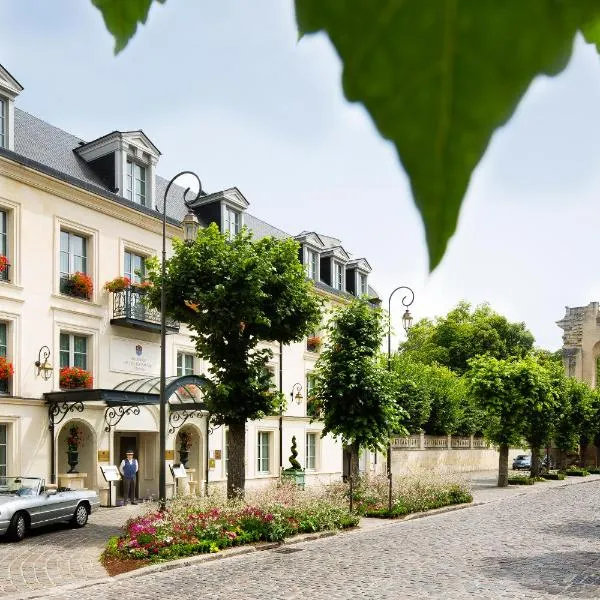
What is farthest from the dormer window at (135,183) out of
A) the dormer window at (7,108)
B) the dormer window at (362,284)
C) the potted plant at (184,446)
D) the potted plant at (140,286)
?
the dormer window at (362,284)

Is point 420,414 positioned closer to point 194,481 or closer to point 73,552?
point 194,481

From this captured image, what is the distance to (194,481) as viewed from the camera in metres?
28.3

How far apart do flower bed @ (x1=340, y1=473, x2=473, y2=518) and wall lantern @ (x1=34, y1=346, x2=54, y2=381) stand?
359 inches

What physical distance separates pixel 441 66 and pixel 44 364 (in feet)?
76.5

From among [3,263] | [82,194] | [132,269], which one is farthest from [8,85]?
[132,269]

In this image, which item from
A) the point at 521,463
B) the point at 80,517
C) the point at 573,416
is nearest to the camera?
the point at 80,517

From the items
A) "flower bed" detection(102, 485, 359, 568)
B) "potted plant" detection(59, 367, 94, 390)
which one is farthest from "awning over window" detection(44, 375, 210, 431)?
"flower bed" detection(102, 485, 359, 568)

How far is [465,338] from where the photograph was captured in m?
66.2

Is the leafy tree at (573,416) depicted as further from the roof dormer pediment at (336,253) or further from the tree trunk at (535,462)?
the roof dormer pediment at (336,253)

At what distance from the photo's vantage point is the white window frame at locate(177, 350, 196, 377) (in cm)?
2853

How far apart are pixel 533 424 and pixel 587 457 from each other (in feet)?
57.8

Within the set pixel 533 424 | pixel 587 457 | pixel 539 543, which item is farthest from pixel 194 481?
pixel 587 457

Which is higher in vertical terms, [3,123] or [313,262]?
[3,123]

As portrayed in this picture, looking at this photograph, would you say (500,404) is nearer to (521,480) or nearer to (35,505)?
(521,480)
